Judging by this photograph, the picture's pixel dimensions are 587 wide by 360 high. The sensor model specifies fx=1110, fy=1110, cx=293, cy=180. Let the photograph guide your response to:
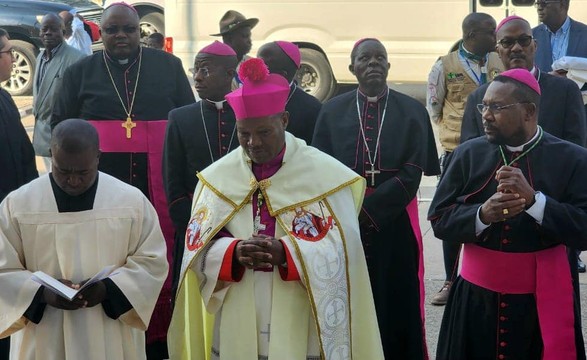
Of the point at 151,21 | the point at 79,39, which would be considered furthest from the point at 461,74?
the point at 151,21

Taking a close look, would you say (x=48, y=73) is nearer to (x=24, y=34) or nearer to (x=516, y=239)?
(x=516, y=239)

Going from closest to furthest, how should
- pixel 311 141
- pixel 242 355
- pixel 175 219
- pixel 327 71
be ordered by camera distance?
1. pixel 242 355
2. pixel 175 219
3. pixel 311 141
4. pixel 327 71

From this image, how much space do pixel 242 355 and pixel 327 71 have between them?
38.6 feet

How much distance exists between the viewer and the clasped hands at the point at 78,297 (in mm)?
5004

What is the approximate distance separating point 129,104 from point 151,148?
0.33 m

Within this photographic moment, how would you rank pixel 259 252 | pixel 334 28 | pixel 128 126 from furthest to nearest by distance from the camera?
pixel 334 28 < pixel 128 126 < pixel 259 252

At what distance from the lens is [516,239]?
17.3 feet

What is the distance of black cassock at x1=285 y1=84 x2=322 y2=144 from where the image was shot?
22.9 feet

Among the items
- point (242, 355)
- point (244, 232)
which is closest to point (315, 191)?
point (244, 232)

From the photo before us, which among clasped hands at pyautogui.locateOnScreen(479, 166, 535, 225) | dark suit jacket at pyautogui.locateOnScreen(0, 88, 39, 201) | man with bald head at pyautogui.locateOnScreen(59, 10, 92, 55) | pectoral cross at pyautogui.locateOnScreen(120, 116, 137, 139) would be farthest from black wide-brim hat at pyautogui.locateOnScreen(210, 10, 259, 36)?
man with bald head at pyautogui.locateOnScreen(59, 10, 92, 55)

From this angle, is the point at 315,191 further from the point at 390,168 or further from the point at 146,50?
the point at 146,50

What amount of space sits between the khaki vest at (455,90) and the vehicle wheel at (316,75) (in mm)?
8097

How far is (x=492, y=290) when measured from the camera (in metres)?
5.34

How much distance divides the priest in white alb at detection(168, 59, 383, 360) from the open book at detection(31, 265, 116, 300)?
15.9 inches
